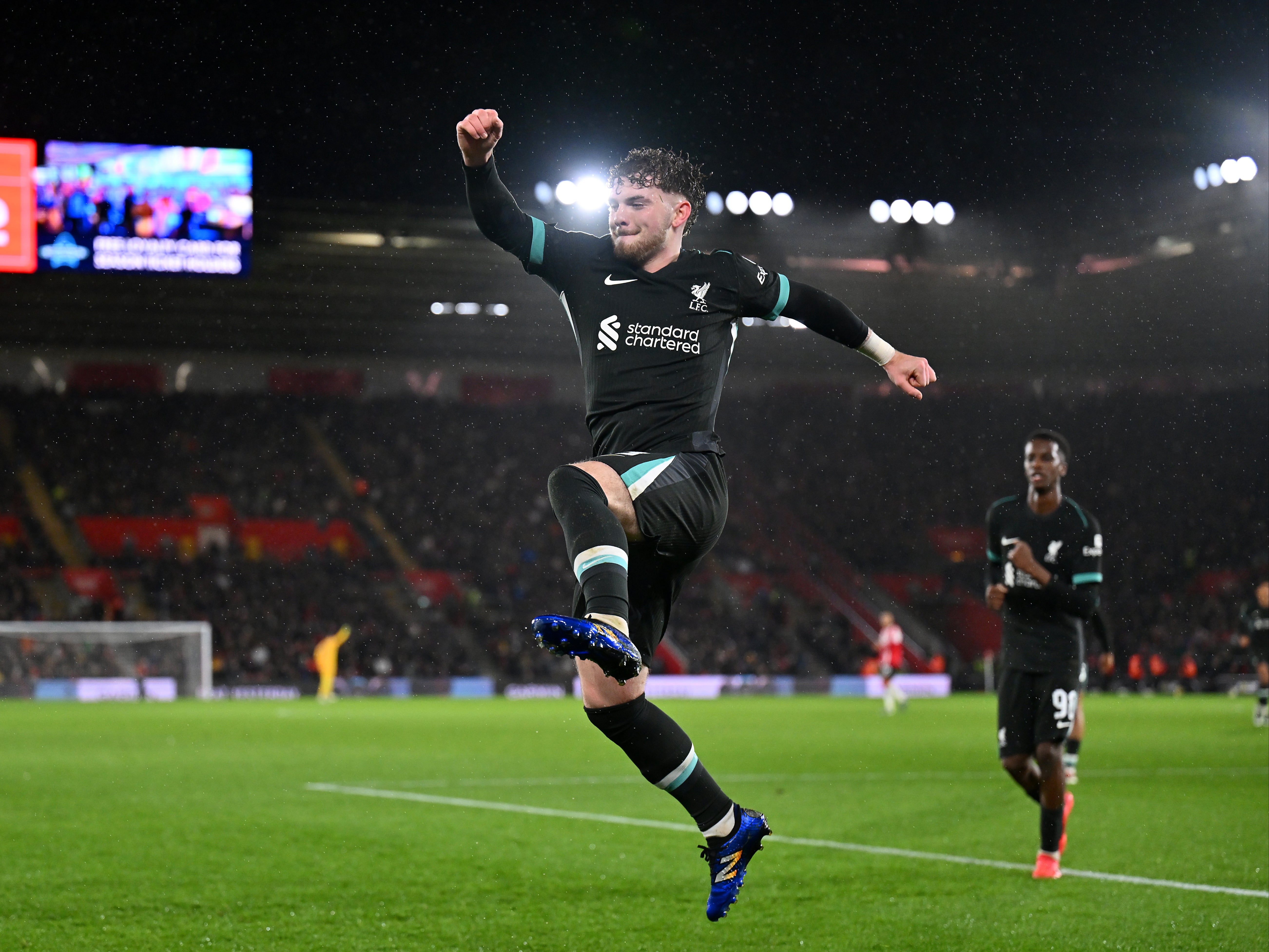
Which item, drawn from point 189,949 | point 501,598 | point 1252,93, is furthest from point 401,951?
point 501,598

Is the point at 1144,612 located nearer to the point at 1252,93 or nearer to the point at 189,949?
the point at 1252,93

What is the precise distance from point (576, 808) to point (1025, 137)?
14332 mm

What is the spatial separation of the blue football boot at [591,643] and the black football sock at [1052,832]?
4.88 meters

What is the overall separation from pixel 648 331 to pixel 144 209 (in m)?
31.4

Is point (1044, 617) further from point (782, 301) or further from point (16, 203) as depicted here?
point (16, 203)

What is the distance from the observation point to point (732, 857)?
481 cm

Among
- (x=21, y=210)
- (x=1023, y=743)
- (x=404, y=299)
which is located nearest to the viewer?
(x=1023, y=743)

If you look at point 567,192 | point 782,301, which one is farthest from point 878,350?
point 567,192

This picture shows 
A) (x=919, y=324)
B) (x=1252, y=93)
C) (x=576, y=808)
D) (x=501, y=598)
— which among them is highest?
(x=1252, y=93)

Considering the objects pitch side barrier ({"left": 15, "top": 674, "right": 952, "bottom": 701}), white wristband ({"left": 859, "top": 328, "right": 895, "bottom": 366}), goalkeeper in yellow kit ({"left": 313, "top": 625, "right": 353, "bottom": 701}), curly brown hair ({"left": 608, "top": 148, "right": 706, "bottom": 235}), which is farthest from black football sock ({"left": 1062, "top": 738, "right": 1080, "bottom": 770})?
goalkeeper in yellow kit ({"left": 313, "top": 625, "right": 353, "bottom": 701})

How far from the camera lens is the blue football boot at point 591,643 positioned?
3891 millimetres

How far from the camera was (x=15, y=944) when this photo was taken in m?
6.07

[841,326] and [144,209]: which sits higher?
[144,209]

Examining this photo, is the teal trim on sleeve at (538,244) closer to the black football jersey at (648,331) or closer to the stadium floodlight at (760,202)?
the black football jersey at (648,331)
